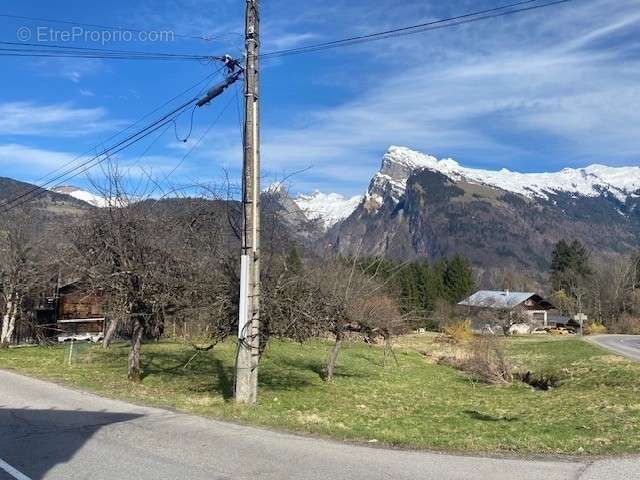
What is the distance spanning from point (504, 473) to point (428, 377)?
22.5 metres

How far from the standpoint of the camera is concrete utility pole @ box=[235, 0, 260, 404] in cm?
1284

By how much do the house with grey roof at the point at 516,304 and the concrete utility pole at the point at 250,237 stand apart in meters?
66.5

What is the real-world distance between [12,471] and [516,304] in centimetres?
8155

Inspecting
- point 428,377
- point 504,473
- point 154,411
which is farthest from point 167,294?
point 428,377

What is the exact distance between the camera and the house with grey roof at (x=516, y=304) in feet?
258

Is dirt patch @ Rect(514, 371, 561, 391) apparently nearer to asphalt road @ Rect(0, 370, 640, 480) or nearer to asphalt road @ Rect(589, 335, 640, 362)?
asphalt road @ Rect(589, 335, 640, 362)

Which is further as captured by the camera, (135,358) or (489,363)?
(489,363)

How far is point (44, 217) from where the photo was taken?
3275cm

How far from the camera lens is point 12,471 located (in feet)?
23.8

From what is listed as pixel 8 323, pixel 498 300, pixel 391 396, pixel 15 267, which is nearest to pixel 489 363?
pixel 391 396

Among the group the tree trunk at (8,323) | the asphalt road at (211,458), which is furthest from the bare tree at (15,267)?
the asphalt road at (211,458)

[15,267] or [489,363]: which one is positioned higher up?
[15,267]

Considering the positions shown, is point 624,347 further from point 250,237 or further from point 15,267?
point 250,237

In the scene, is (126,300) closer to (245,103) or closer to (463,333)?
(245,103)
